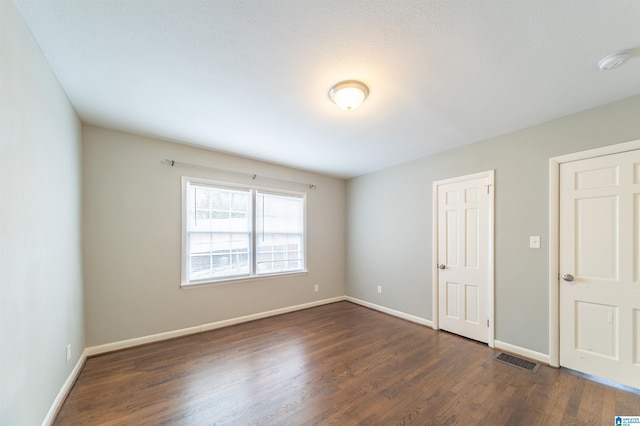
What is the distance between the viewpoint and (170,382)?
228 cm

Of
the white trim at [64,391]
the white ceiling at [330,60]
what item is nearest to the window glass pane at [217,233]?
the white ceiling at [330,60]

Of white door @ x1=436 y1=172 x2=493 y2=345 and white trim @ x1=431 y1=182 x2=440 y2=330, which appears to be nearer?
white door @ x1=436 y1=172 x2=493 y2=345

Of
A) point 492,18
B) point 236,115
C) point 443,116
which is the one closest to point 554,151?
point 443,116

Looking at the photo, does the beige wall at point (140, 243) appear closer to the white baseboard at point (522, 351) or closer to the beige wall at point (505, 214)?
the beige wall at point (505, 214)

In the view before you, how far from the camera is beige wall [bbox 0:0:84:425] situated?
127 cm

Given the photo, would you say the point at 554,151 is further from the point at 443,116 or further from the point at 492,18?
the point at 492,18

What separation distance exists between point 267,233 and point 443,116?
3076 millimetres

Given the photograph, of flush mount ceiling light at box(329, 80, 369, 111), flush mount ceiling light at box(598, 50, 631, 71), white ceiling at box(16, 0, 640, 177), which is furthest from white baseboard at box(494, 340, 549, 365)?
flush mount ceiling light at box(329, 80, 369, 111)

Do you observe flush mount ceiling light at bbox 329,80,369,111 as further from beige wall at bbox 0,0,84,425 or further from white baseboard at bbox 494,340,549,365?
white baseboard at bbox 494,340,549,365

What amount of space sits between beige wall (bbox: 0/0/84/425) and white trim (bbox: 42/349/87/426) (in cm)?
6

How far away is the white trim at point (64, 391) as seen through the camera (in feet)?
5.79

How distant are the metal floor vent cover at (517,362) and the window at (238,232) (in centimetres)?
309

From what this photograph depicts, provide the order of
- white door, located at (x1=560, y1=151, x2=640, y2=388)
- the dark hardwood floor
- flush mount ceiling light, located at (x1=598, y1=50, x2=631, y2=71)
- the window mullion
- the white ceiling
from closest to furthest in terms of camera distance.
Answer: the white ceiling, flush mount ceiling light, located at (x1=598, y1=50, x2=631, y2=71), the dark hardwood floor, white door, located at (x1=560, y1=151, x2=640, y2=388), the window mullion

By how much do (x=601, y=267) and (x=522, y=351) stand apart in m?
1.21
